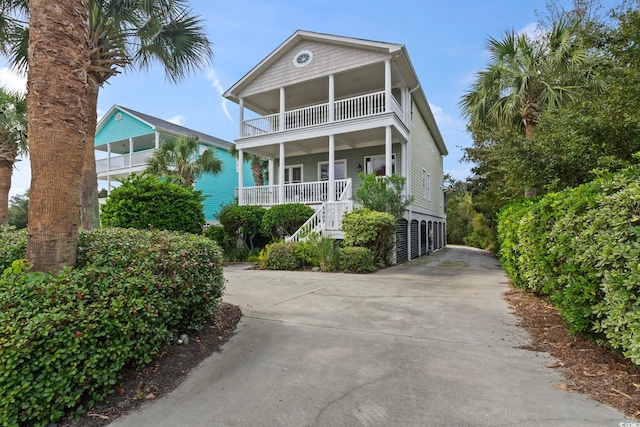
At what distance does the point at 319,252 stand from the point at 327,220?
1.76 m

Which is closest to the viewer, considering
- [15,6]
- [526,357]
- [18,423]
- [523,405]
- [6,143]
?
[18,423]

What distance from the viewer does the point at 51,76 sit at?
3068mm

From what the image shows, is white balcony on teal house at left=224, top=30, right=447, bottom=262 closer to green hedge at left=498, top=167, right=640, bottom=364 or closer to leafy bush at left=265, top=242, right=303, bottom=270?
leafy bush at left=265, top=242, right=303, bottom=270

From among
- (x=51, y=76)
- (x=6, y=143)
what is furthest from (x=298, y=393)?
(x=6, y=143)

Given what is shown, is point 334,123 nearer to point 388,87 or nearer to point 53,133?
point 388,87

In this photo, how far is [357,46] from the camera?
12.0 m

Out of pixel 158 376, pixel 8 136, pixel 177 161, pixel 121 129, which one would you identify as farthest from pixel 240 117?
pixel 158 376

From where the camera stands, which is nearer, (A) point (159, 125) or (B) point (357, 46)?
(B) point (357, 46)

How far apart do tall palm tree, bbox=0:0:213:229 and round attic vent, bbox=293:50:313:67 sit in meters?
5.52

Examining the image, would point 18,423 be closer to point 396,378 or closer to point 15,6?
point 396,378

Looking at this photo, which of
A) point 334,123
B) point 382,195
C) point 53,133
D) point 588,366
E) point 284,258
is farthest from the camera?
point 334,123

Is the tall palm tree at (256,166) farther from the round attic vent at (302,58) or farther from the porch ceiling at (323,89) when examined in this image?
the round attic vent at (302,58)

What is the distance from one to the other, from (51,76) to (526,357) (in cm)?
557

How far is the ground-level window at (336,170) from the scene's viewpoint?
583 inches
